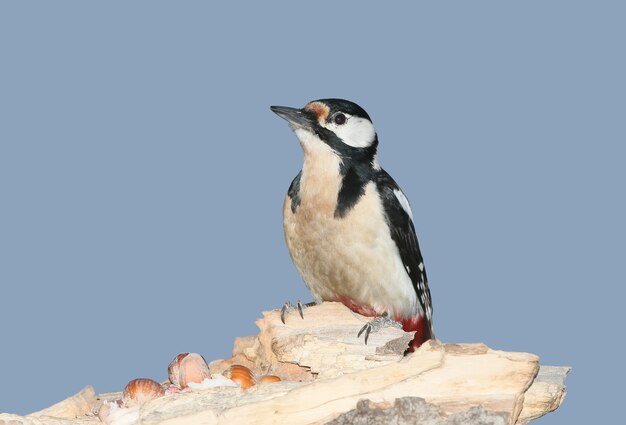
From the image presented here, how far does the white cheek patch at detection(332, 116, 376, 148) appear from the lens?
772cm

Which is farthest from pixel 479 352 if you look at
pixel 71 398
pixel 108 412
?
pixel 71 398

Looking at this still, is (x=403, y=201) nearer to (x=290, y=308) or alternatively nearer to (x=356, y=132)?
(x=356, y=132)

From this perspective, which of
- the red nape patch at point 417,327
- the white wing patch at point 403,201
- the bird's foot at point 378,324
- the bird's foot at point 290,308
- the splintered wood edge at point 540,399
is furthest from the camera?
the red nape patch at point 417,327

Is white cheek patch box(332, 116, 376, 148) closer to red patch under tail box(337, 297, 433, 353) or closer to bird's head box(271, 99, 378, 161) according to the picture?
bird's head box(271, 99, 378, 161)

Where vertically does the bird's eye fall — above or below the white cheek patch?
above

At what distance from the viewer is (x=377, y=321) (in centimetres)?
745

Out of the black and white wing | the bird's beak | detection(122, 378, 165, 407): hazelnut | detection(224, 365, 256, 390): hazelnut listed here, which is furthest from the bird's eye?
detection(122, 378, 165, 407): hazelnut

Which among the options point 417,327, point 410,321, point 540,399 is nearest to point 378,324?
point 410,321

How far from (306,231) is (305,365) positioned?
1.16 metres

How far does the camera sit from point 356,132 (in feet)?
25.5

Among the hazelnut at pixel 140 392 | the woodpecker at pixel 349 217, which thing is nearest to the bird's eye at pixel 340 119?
the woodpecker at pixel 349 217

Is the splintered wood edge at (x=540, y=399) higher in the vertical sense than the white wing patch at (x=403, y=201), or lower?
lower

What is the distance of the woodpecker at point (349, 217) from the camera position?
302 inches

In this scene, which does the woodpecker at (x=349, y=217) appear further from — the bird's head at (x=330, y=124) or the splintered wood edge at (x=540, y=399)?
the splintered wood edge at (x=540, y=399)
